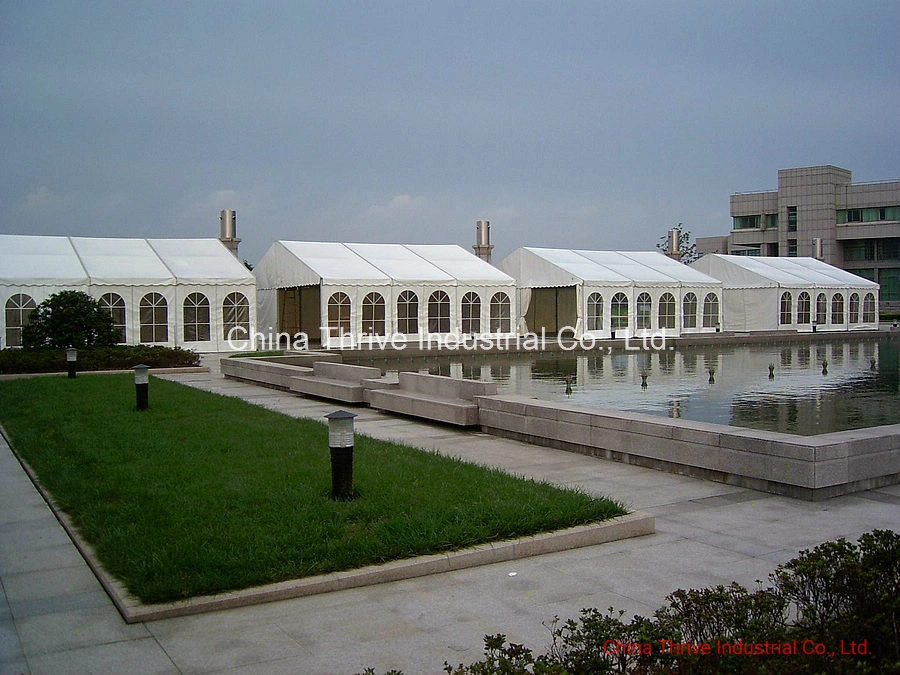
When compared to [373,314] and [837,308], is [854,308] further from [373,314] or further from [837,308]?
[373,314]

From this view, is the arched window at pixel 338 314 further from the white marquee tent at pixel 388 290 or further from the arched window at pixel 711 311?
the arched window at pixel 711 311

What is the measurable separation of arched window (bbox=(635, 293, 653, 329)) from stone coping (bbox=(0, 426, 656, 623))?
32.6 meters

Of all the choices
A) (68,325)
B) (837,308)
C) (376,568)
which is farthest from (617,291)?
(376,568)

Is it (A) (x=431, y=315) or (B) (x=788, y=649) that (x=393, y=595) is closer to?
(B) (x=788, y=649)

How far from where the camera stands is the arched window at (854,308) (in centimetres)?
4816

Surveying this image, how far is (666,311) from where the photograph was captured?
3953cm

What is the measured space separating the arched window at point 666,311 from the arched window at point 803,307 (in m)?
10.00

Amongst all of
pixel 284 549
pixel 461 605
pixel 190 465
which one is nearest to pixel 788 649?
pixel 461 605

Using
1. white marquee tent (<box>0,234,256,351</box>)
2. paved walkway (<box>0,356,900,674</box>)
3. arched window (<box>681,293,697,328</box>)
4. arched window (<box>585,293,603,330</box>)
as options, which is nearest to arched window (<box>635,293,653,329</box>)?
arched window (<box>585,293,603,330</box>)

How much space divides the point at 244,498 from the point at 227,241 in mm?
30833

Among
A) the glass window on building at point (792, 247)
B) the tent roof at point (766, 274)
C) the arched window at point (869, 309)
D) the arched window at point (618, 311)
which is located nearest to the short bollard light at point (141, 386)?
the arched window at point (618, 311)

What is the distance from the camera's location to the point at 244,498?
23.4ft

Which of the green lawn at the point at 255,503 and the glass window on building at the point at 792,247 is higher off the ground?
the glass window on building at the point at 792,247

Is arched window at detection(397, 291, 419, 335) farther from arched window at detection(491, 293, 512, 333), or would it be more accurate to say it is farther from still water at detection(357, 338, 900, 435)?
arched window at detection(491, 293, 512, 333)
